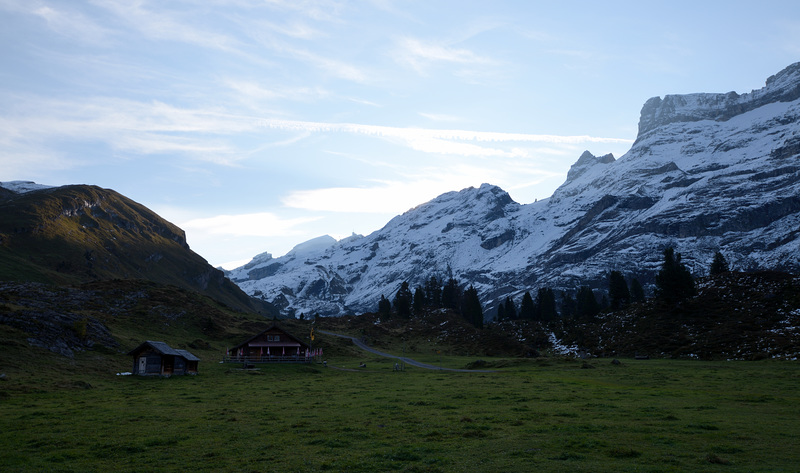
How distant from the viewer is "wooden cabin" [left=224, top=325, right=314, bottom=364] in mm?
95062

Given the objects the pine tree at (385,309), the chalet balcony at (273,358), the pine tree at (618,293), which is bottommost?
the chalet balcony at (273,358)

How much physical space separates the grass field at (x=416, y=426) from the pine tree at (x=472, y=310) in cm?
10849

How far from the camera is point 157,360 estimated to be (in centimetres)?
6925

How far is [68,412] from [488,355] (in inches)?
3450

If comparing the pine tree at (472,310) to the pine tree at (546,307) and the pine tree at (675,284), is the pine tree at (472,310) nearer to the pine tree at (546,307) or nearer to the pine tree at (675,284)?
the pine tree at (546,307)

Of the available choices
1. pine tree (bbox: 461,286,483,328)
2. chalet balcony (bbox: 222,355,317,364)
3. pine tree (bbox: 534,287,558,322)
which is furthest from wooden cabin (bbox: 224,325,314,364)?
pine tree (bbox: 534,287,558,322)

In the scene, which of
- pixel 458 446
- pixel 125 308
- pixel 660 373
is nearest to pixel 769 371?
pixel 660 373

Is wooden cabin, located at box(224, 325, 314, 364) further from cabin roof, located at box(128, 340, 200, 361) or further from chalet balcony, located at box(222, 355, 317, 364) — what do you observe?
cabin roof, located at box(128, 340, 200, 361)

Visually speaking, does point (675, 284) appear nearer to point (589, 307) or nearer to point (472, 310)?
point (589, 307)

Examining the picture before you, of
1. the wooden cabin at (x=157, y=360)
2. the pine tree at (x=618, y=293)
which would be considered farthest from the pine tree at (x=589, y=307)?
the wooden cabin at (x=157, y=360)

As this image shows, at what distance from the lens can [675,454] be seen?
2344 centimetres

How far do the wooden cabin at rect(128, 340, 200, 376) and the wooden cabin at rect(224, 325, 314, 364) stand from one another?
2317 centimetres

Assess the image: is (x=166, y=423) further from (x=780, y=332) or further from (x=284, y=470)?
(x=780, y=332)

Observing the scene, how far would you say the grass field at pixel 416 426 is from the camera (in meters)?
23.3
